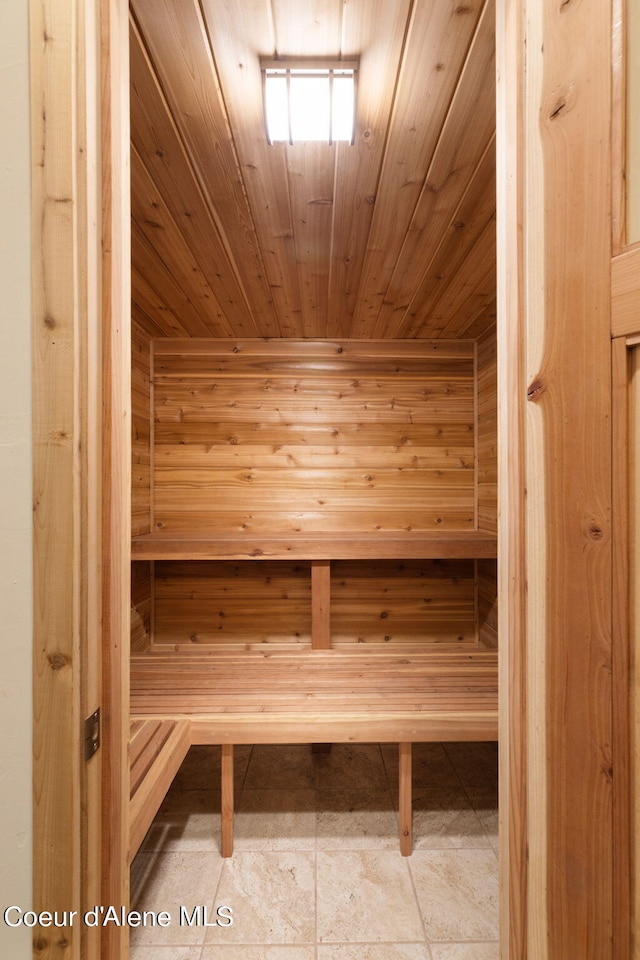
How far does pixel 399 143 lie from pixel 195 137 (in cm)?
61

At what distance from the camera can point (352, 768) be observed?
227 centimetres

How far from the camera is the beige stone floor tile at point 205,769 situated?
7.06 feet

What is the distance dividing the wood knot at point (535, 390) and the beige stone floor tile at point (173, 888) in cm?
197

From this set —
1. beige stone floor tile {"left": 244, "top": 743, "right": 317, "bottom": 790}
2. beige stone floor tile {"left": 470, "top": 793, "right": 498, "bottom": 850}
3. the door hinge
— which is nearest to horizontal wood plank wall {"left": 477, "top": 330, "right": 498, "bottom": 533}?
beige stone floor tile {"left": 470, "top": 793, "right": 498, "bottom": 850}

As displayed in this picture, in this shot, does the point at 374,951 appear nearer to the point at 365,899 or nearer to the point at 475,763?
the point at 365,899

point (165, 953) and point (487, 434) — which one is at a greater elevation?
point (487, 434)

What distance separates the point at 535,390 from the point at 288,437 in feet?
7.95

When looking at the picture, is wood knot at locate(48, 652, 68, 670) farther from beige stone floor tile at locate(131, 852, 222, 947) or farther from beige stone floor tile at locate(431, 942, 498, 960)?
beige stone floor tile at locate(431, 942, 498, 960)

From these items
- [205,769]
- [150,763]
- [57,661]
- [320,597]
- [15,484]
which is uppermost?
[15,484]

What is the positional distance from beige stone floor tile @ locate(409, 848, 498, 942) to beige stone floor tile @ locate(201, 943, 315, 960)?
0.43 metres

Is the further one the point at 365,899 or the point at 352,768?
the point at 352,768

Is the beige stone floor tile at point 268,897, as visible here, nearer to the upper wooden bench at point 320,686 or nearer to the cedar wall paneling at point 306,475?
the upper wooden bench at point 320,686

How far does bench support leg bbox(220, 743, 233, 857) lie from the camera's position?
1.70 metres

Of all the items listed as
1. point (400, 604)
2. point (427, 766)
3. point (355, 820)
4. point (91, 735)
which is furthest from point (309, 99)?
point (427, 766)
